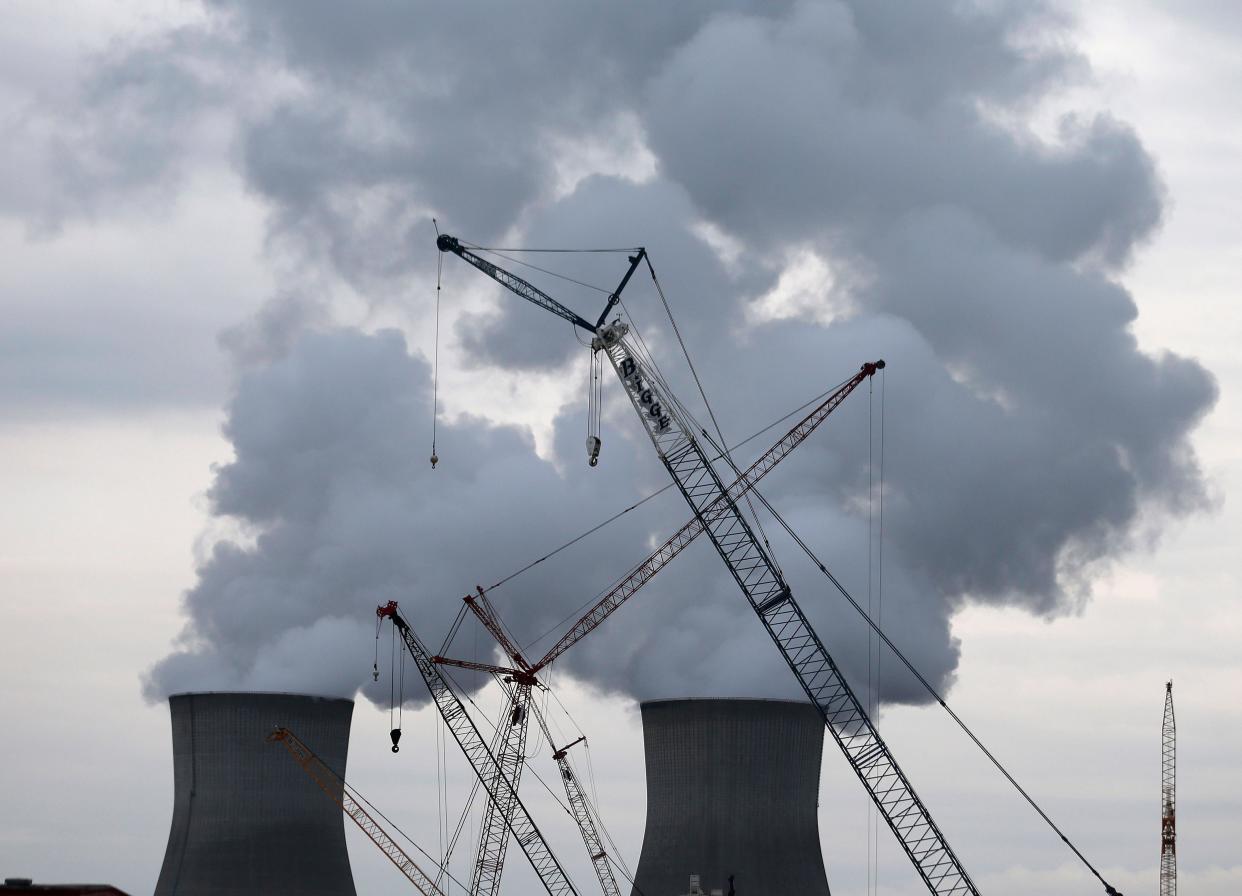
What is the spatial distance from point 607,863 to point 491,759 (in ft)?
26.0

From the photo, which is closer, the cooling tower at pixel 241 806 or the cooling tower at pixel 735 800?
the cooling tower at pixel 735 800

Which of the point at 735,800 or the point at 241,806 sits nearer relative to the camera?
the point at 735,800

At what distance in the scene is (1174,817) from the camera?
121m

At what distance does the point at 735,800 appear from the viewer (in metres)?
84.3

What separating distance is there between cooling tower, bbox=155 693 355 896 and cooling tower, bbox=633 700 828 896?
15.7 m

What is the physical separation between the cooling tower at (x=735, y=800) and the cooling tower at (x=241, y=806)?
15.7m

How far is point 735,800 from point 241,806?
874 inches

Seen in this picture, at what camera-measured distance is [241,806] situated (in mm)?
89250

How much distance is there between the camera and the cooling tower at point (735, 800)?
84.2 m

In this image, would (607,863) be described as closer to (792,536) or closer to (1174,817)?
(792,536)

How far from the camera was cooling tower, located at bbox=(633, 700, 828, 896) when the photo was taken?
84.2 m

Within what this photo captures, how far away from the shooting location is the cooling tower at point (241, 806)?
88.2m

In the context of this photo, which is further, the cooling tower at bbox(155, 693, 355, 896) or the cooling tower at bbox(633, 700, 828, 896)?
the cooling tower at bbox(155, 693, 355, 896)

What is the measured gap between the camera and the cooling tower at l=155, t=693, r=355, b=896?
88188 mm
